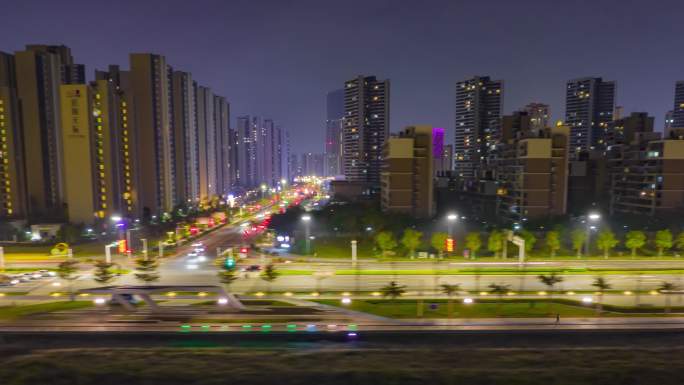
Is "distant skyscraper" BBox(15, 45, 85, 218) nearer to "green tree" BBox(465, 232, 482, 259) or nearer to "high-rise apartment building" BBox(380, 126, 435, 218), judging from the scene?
"high-rise apartment building" BBox(380, 126, 435, 218)

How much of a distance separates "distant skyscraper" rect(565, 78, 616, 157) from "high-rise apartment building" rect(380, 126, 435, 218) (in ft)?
241

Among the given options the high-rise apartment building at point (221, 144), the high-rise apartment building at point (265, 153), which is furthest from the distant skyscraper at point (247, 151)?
the high-rise apartment building at point (221, 144)

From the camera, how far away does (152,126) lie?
55812mm

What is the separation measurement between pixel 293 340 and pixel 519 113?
52.7 meters

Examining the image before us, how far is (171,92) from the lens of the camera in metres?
61.8

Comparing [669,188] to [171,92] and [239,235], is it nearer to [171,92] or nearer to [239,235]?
[239,235]

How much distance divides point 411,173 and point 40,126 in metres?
50.9

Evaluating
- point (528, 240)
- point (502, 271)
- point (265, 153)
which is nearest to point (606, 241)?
point (528, 240)

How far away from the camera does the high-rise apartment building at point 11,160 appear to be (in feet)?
158

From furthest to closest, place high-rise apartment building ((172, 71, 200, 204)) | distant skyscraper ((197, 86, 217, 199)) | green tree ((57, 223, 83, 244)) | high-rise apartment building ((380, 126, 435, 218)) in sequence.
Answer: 1. distant skyscraper ((197, 86, 217, 199))
2. high-rise apartment building ((172, 71, 200, 204))
3. high-rise apartment building ((380, 126, 435, 218))
4. green tree ((57, 223, 83, 244))

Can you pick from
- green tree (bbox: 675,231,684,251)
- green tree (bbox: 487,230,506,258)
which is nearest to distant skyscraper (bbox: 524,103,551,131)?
green tree (bbox: 675,231,684,251)

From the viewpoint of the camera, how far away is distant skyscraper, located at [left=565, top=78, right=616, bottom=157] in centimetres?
10031

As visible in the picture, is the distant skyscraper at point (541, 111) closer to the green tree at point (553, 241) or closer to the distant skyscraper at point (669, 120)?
the distant skyscraper at point (669, 120)

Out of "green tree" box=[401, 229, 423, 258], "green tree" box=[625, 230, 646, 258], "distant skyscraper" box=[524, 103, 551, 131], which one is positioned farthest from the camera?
"distant skyscraper" box=[524, 103, 551, 131]
